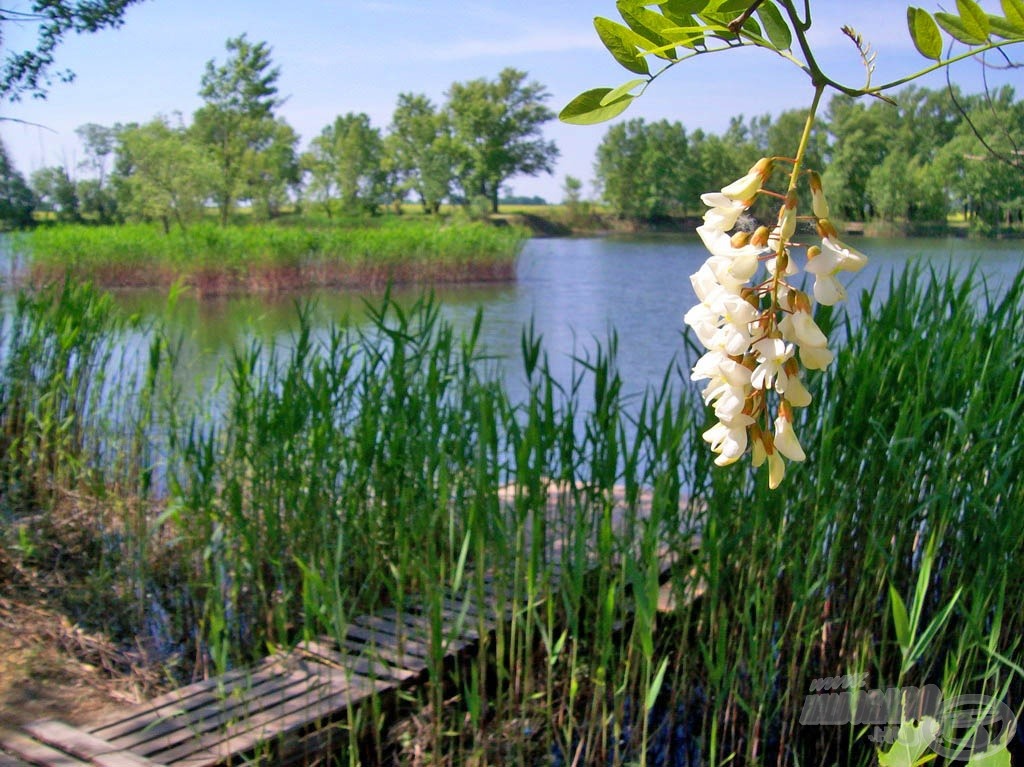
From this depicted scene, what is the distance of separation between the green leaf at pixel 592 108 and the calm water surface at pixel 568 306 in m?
2.40

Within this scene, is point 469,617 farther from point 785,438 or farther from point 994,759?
point 785,438

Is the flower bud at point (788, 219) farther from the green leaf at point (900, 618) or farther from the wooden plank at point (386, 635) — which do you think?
the wooden plank at point (386, 635)

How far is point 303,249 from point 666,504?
11464 mm

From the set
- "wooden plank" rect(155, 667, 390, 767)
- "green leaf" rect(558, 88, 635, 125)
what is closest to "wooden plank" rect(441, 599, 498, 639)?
"wooden plank" rect(155, 667, 390, 767)

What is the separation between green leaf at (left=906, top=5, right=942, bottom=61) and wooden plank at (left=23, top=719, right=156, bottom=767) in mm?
1945

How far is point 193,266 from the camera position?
1269 cm

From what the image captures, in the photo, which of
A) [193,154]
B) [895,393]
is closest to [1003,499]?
[895,393]

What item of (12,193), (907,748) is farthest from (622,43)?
(12,193)

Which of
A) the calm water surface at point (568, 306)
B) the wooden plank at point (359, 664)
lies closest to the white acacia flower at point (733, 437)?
the wooden plank at point (359, 664)

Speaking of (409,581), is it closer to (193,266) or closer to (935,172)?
(935,172)

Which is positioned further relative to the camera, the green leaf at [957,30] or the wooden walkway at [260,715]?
the wooden walkway at [260,715]

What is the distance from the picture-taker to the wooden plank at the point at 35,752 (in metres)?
2.03

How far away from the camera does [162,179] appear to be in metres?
18.1

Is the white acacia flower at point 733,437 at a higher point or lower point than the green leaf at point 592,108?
lower
